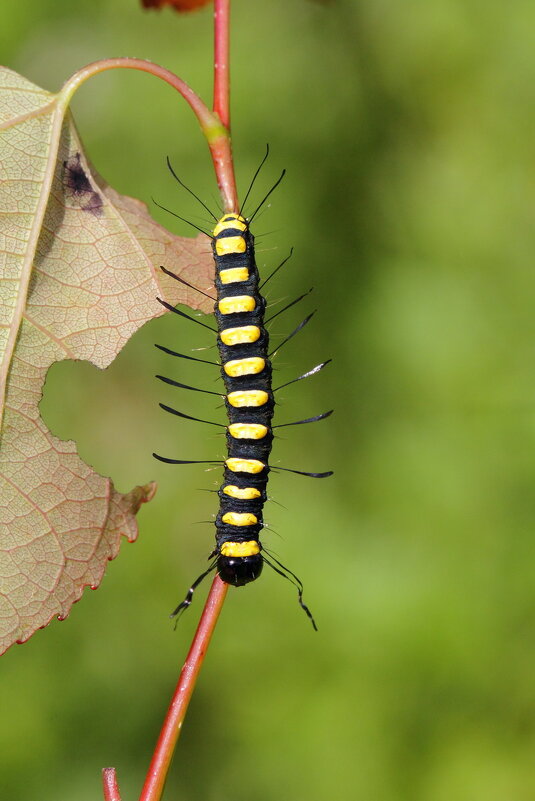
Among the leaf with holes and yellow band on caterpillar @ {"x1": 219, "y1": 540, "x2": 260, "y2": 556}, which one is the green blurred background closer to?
yellow band on caterpillar @ {"x1": 219, "y1": 540, "x2": 260, "y2": 556}

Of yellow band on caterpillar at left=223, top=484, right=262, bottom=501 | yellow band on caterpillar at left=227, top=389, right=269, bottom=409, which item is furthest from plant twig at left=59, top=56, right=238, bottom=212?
yellow band on caterpillar at left=223, top=484, right=262, bottom=501

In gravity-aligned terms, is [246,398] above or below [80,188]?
below

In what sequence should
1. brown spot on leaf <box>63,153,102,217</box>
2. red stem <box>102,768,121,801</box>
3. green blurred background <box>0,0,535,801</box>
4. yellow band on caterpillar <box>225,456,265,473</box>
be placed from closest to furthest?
red stem <box>102,768,121,801</box>, brown spot on leaf <box>63,153,102,217</box>, yellow band on caterpillar <box>225,456,265,473</box>, green blurred background <box>0,0,535,801</box>

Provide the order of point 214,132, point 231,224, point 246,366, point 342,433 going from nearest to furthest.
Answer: point 214,132 → point 231,224 → point 246,366 → point 342,433

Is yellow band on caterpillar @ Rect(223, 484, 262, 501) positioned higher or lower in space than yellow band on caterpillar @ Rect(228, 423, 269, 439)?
lower

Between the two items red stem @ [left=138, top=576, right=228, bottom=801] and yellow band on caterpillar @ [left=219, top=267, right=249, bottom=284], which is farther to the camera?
yellow band on caterpillar @ [left=219, top=267, right=249, bottom=284]

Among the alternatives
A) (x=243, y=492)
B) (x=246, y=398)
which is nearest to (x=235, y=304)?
(x=246, y=398)

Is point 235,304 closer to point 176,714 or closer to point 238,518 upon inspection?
point 238,518

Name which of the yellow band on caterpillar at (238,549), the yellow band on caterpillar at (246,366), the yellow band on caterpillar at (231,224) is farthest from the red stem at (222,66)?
the yellow band on caterpillar at (238,549)
